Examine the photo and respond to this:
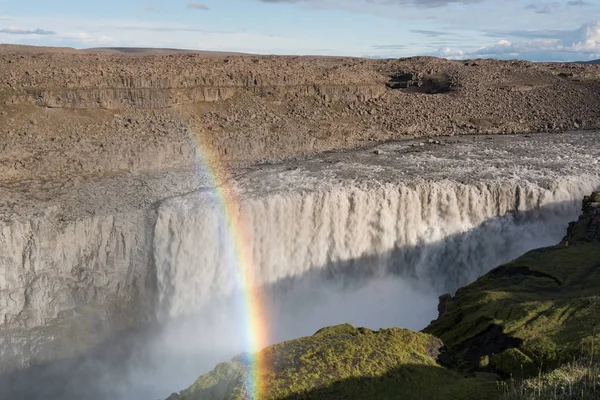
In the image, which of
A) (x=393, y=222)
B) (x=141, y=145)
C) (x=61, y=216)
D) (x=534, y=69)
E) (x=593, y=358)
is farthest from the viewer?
(x=534, y=69)

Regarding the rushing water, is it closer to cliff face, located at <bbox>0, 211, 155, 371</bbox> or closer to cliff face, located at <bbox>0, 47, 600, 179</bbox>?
cliff face, located at <bbox>0, 211, 155, 371</bbox>

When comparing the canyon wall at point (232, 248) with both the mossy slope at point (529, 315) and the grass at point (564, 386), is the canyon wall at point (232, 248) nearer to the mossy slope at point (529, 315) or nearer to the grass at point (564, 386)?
the mossy slope at point (529, 315)

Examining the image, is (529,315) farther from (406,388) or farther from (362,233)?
(362,233)

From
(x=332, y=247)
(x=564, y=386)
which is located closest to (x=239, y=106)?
(x=332, y=247)

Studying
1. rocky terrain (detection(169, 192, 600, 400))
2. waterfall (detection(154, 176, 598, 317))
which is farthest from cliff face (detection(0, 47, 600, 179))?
rocky terrain (detection(169, 192, 600, 400))

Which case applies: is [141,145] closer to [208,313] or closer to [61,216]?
[61,216]

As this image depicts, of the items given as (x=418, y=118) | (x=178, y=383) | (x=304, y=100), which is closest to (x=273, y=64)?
(x=304, y=100)
